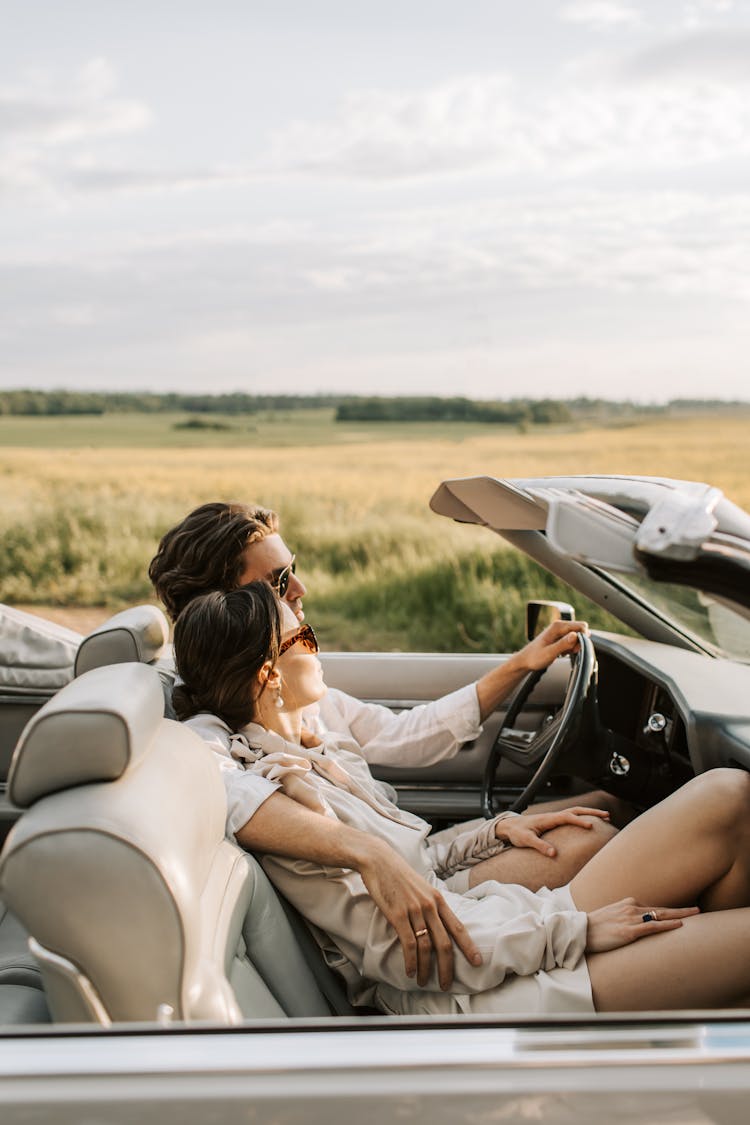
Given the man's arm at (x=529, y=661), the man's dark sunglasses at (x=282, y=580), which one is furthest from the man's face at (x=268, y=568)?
the man's arm at (x=529, y=661)

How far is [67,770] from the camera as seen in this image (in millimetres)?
1378

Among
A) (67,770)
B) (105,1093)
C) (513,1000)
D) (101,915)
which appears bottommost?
(513,1000)

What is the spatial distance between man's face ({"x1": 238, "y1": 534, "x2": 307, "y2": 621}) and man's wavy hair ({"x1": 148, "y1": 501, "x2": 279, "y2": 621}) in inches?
0.5

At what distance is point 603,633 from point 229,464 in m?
8.27

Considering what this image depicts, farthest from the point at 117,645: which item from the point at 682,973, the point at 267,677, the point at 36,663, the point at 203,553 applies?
the point at 682,973

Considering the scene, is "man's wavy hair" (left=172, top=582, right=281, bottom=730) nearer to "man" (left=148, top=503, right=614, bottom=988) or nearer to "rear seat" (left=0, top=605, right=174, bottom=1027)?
"rear seat" (left=0, top=605, right=174, bottom=1027)

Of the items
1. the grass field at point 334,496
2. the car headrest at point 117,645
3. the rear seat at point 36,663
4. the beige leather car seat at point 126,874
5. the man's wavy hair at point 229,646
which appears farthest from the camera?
the grass field at point 334,496

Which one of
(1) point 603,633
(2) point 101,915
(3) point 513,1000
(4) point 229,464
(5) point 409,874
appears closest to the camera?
(2) point 101,915

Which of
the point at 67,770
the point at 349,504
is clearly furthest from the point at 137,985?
the point at 349,504

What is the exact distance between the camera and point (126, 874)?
4.25ft

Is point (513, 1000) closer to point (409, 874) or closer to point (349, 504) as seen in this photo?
point (409, 874)

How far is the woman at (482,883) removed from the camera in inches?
63.1

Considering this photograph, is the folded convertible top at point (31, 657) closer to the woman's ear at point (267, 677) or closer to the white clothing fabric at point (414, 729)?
the white clothing fabric at point (414, 729)

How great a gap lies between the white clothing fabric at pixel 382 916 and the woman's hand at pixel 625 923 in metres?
0.03
